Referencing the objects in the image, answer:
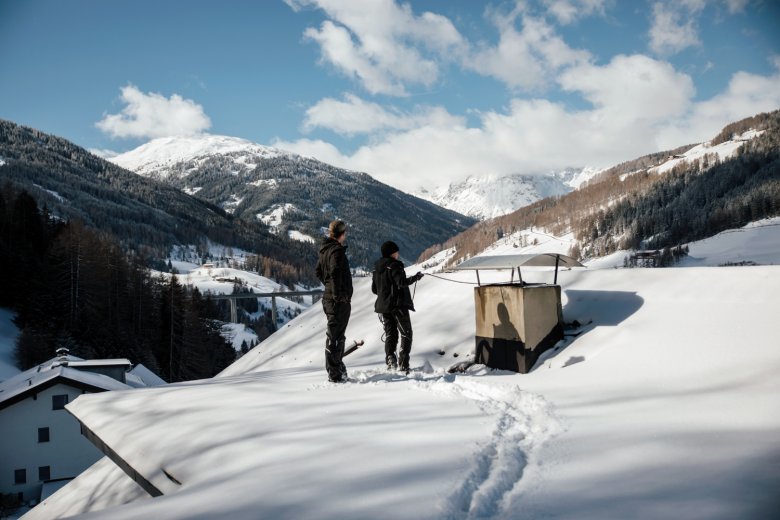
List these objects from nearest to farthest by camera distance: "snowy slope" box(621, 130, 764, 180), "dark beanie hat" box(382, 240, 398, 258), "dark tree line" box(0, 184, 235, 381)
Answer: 1. "dark beanie hat" box(382, 240, 398, 258)
2. "dark tree line" box(0, 184, 235, 381)
3. "snowy slope" box(621, 130, 764, 180)

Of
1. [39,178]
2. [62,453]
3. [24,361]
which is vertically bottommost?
[62,453]

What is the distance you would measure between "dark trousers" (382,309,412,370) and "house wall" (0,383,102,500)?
2995 centimetres

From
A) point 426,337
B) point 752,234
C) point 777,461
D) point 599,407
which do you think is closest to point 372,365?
point 426,337

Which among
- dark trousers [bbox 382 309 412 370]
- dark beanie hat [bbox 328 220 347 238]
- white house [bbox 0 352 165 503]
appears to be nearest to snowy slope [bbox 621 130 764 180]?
white house [bbox 0 352 165 503]

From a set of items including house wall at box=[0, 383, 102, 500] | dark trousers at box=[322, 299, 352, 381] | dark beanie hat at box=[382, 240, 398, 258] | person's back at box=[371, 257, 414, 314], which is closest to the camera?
dark trousers at box=[322, 299, 352, 381]

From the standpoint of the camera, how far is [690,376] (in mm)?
5641

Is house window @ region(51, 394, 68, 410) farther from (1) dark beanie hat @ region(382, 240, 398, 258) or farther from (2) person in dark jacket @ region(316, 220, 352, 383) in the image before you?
(1) dark beanie hat @ region(382, 240, 398, 258)

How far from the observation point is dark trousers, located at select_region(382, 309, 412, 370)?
7.85m

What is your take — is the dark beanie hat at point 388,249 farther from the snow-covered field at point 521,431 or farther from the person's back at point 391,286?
the snow-covered field at point 521,431

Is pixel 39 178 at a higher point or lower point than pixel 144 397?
higher

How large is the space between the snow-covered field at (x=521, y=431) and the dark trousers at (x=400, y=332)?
46 centimetres

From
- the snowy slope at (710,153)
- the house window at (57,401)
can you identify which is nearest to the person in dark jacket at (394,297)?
the house window at (57,401)

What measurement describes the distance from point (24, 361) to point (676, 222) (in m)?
129

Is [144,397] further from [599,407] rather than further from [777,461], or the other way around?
[777,461]
